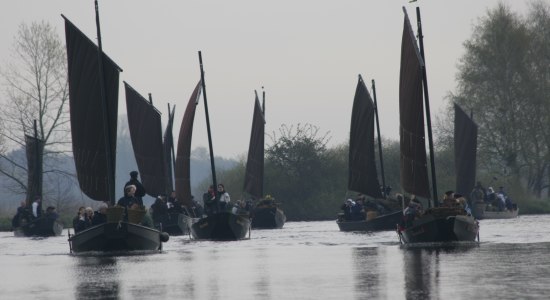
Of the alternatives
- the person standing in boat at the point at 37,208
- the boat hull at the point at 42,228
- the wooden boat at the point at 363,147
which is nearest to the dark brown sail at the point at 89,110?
the wooden boat at the point at 363,147

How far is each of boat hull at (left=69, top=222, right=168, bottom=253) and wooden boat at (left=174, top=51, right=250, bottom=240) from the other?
11589 millimetres

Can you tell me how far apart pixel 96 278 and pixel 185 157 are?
3715 centimetres

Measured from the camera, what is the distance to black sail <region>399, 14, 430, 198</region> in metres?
42.3

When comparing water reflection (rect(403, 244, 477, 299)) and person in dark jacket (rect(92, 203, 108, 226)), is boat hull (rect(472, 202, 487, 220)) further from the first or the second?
person in dark jacket (rect(92, 203, 108, 226))

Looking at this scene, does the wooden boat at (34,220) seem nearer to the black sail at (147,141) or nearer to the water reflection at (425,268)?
the black sail at (147,141)

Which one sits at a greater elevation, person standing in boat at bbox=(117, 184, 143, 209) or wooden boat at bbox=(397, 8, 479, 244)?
wooden boat at bbox=(397, 8, 479, 244)

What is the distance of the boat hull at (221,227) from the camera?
49031mm

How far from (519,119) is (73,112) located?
58.2m

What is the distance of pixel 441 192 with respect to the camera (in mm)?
83188

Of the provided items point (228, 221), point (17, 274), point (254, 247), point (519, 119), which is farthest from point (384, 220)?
point (519, 119)

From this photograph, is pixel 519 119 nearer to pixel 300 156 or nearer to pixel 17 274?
pixel 300 156

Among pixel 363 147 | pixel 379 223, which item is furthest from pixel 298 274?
pixel 363 147

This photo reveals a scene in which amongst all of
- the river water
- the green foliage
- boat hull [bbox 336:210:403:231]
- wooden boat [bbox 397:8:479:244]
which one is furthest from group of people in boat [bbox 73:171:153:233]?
the green foliage

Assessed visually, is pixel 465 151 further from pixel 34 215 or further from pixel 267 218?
pixel 34 215
